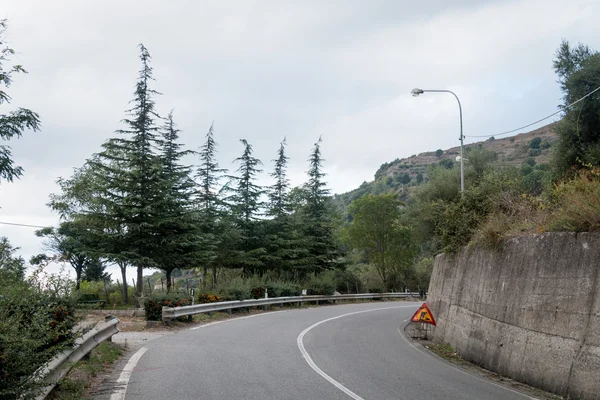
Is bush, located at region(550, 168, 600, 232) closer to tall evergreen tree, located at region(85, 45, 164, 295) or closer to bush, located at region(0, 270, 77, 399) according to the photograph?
bush, located at region(0, 270, 77, 399)

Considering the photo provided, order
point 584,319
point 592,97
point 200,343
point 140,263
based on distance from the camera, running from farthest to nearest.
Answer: point 140,263 < point 592,97 < point 200,343 < point 584,319

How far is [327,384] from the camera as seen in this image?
8297mm

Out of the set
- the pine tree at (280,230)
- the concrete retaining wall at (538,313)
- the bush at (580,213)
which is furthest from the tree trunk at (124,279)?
the bush at (580,213)

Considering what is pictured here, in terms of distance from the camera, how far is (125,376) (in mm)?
8711

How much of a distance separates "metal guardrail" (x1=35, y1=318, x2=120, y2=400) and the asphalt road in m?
0.99

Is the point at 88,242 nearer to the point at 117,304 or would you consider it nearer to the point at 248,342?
the point at 117,304

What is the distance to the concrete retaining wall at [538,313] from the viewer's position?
8.15 meters

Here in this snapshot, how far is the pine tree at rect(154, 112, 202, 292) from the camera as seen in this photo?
30781 millimetres

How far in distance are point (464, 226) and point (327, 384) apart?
26.7ft

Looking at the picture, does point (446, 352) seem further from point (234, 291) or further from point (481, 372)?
point (234, 291)

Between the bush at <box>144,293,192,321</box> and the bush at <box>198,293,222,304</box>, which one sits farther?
the bush at <box>198,293,222,304</box>

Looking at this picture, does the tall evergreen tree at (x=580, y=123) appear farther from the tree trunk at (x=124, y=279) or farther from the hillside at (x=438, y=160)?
the hillside at (x=438, y=160)

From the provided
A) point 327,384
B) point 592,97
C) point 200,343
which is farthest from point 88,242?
point 592,97

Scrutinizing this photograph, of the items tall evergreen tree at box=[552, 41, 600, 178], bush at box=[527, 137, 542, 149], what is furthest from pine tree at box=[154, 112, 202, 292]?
bush at box=[527, 137, 542, 149]
